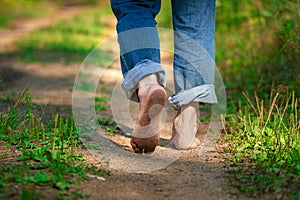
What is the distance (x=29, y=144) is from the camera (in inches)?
92.0

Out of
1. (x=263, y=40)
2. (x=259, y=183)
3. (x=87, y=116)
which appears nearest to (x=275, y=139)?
(x=259, y=183)

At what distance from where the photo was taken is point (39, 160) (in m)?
2.09

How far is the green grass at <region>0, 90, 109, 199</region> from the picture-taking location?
182 centimetres

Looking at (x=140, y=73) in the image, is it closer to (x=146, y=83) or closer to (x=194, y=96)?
(x=146, y=83)

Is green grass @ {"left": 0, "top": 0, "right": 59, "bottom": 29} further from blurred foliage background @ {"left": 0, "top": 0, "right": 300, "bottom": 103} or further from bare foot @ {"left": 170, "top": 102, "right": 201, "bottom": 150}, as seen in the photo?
bare foot @ {"left": 170, "top": 102, "right": 201, "bottom": 150}

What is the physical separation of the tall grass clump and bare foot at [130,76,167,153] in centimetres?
39

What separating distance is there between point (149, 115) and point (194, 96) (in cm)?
32

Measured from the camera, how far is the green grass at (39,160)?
182 cm

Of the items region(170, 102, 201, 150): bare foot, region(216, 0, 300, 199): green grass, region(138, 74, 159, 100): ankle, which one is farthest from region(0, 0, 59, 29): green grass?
region(138, 74, 159, 100): ankle

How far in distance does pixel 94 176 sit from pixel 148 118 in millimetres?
416

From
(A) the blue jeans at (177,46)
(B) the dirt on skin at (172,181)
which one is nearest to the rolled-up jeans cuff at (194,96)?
(A) the blue jeans at (177,46)

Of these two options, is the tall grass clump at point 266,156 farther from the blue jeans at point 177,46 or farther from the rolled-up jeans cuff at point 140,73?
the rolled-up jeans cuff at point 140,73

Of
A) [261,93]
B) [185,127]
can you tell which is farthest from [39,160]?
[261,93]

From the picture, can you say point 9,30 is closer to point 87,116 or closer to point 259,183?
point 87,116
